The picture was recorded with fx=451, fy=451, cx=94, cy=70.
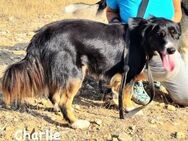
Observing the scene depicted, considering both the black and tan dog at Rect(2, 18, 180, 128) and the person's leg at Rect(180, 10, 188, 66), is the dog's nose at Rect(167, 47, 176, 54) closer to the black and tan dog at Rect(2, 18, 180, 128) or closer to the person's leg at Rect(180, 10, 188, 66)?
the black and tan dog at Rect(2, 18, 180, 128)

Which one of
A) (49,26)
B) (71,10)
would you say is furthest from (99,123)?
(71,10)

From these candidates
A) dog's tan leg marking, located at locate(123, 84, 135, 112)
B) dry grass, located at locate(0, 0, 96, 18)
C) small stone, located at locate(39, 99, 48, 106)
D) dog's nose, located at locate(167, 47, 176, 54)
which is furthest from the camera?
dry grass, located at locate(0, 0, 96, 18)

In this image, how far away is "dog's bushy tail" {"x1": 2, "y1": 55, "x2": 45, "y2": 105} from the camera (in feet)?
12.2

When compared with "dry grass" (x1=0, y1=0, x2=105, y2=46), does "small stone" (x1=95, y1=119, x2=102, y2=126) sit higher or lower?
higher

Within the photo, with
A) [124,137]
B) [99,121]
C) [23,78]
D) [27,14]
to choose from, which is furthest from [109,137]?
[27,14]

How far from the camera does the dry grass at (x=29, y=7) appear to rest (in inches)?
367

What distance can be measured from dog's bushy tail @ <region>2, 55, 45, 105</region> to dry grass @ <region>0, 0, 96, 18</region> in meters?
5.57

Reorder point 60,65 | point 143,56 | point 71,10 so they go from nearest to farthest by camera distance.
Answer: point 60,65 < point 143,56 < point 71,10

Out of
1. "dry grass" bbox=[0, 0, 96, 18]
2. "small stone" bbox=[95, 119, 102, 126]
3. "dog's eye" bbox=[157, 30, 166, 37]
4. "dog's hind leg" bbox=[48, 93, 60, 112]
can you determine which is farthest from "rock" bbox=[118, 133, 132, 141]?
"dry grass" bbox=[0, 0, 96, 18]

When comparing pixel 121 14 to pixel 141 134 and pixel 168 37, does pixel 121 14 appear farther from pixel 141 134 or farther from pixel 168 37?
pixel 141 134

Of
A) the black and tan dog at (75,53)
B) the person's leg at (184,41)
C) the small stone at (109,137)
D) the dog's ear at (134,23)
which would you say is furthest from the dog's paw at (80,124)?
the person's leg at (184,41)

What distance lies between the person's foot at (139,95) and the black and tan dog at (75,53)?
2.60 feet

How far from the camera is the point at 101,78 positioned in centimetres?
397

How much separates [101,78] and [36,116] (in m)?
0.69
